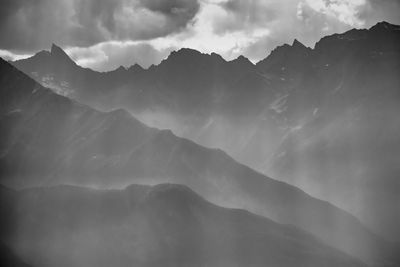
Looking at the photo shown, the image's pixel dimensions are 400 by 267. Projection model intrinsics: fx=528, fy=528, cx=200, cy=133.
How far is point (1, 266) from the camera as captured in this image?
18225cm

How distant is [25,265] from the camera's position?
189750 mm

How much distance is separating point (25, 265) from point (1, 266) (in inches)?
378
